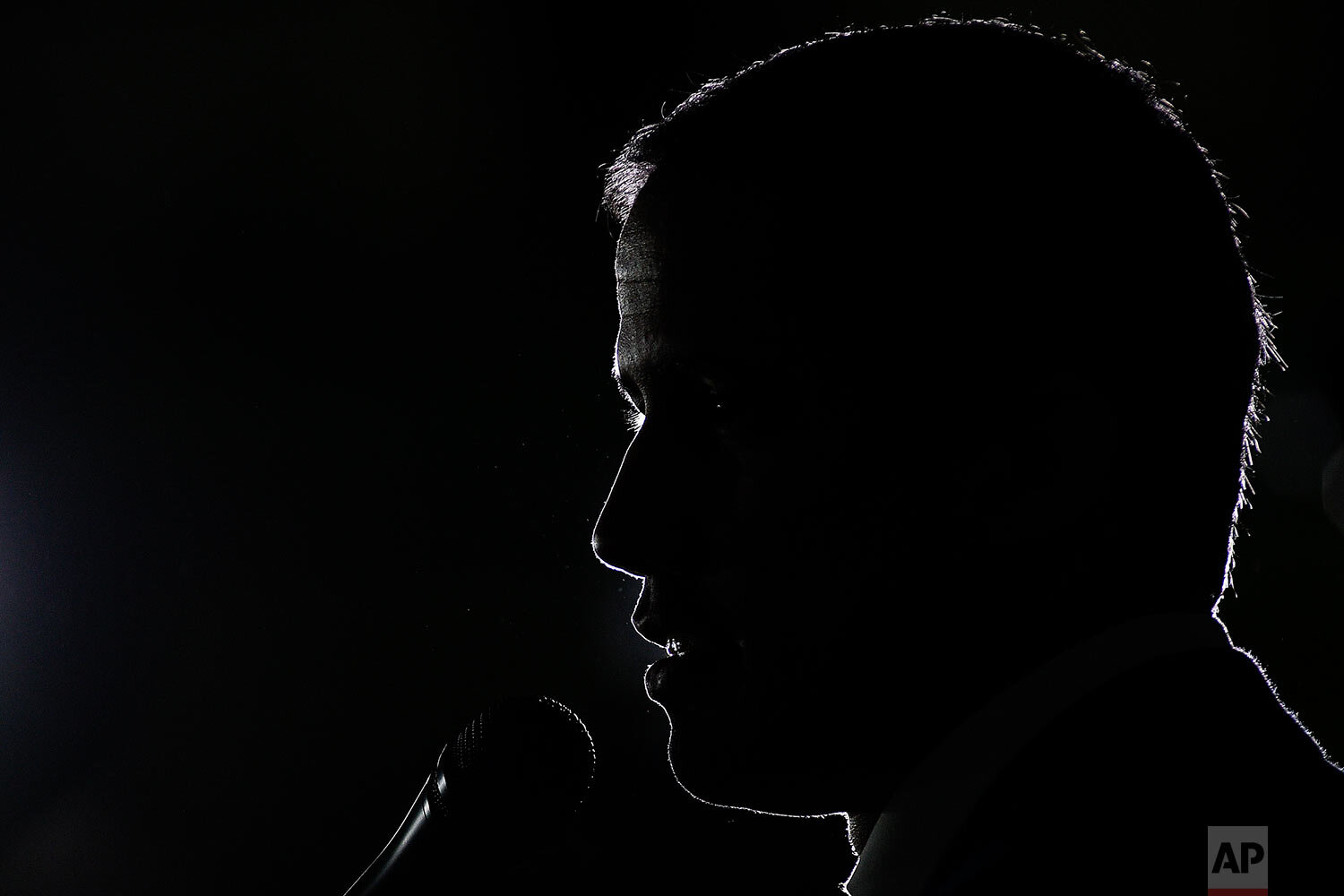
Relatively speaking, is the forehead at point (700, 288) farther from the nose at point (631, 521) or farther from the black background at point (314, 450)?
the black background at point (314, 450)

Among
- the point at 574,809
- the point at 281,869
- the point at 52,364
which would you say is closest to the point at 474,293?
the point at 52,364

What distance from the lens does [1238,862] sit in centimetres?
47

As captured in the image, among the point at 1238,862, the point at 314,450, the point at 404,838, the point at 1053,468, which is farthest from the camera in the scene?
the point at 314,450

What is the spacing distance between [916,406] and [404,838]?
64cm

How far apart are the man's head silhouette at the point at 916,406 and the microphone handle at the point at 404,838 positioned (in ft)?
1.27

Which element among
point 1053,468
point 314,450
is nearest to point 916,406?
point 1053,468

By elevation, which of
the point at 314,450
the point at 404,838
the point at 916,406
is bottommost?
the point at 314,450

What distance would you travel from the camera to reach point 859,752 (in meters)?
0.62

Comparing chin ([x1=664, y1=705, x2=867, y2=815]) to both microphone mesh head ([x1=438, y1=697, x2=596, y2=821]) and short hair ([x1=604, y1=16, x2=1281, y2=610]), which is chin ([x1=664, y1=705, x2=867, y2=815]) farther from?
microphone mesh head ([x1=438, y1=697, x2=596, y2=821])

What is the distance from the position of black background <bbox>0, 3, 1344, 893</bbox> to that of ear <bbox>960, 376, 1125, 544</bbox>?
204cm

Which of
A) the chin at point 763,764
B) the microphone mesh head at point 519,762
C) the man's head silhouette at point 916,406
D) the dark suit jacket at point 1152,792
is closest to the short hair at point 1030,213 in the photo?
the man's head silhouette at point 916,406

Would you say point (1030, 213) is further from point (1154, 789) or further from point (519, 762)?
point (519, 762)

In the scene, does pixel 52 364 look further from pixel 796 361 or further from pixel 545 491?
pixel 796 361

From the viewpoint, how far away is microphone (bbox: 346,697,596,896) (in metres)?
0.96
